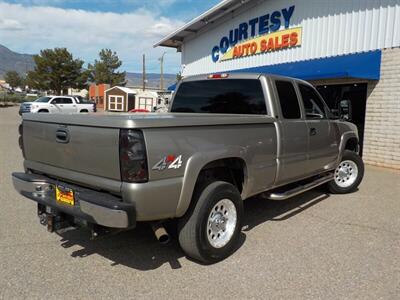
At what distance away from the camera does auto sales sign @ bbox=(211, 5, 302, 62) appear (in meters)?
13.3

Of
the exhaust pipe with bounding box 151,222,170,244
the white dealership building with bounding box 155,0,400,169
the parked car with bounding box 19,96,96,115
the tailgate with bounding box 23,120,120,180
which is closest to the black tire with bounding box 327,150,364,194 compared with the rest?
the white dealership building with bounding box 155,0,400,169

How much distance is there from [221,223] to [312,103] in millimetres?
2749

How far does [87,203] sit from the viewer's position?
3.44 m

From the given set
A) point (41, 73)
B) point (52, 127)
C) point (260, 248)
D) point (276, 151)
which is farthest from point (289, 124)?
point (41, 73)

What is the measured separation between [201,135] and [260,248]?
1.62 meters

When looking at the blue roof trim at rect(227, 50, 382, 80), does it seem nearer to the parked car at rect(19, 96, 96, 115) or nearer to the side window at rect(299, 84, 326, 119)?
the side window at rect(299, 84, 326, 119)

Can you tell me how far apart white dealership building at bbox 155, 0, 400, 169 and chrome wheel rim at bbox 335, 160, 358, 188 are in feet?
11.9

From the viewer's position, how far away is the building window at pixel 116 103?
48.2 metres

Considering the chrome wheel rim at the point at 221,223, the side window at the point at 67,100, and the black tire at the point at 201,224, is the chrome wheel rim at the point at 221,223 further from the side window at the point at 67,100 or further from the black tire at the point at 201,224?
the side window at the point at 67,100

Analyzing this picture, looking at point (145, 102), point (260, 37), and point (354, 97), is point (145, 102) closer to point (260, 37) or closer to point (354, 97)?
Answer: point (260, 37)

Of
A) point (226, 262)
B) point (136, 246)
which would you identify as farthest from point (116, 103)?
point (226, 262)

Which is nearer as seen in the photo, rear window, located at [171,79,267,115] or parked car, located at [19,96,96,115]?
rear window, located at [171,79,267,115]

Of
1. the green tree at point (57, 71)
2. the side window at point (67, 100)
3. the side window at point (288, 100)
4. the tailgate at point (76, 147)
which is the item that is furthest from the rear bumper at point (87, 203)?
the green tree at point (57, 71)

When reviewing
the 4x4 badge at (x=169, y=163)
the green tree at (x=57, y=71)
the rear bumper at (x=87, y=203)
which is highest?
the green tree at (x=57, y=71)
